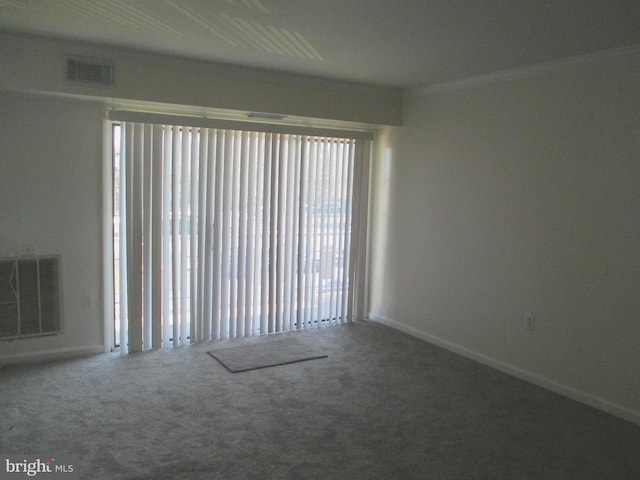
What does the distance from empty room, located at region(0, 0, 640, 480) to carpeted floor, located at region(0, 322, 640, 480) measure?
2 centimetres

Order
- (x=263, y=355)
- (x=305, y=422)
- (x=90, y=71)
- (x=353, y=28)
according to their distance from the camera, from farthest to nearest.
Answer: (x=263, y=355)
(x=90, y=71)
(x=305, y=422)
(x=353, y=28)

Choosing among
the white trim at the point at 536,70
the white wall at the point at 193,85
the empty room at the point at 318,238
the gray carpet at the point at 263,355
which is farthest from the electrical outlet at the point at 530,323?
the white wall at the point at 193,85

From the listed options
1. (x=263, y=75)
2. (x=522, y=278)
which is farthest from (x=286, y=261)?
(x=522, y=278)

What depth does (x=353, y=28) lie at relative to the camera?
3094 mm

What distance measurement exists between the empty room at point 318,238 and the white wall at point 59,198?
0.06 feet

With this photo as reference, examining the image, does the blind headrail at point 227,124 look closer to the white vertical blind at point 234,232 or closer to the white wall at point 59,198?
the white vertical blind at point 234,232

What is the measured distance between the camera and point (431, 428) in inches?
125

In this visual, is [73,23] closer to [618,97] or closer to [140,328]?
[140,328]

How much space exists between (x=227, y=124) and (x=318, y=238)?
4.76 feet

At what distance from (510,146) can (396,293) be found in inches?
75.8

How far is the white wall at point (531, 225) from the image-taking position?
339 centimetres

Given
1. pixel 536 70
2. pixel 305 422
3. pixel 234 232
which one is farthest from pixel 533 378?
pixel 234 232

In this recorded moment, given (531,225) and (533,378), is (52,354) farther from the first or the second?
(531,225)

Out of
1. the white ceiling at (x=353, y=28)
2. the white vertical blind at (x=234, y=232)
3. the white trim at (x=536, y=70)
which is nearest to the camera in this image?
the white ceiling at (x=353, y=28)
